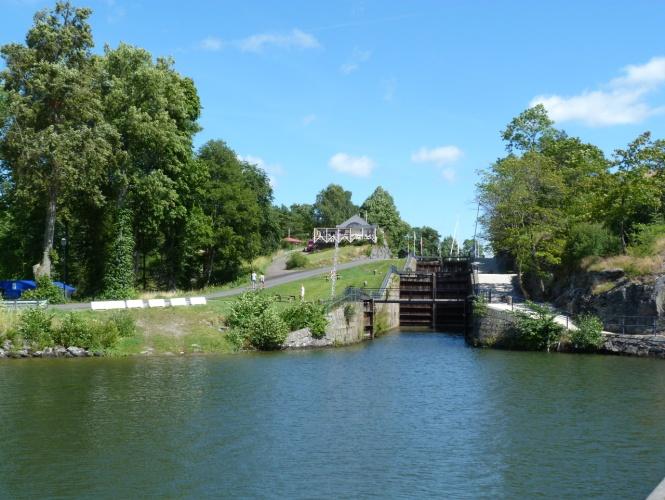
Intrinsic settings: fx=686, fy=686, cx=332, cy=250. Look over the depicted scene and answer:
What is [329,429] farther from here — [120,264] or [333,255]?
[333,255]

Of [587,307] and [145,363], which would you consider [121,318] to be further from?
[587,307]

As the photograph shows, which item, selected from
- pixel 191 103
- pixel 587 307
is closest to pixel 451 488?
pixel 587 307

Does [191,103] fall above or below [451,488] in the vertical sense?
above

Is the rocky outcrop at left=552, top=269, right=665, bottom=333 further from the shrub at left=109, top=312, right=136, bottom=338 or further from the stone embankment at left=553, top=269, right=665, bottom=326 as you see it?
the shrub at left=109, top=312, right=136, bottom=338

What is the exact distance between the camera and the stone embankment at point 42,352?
118 feet

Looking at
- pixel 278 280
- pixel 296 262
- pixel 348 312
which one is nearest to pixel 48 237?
pixel 348 312

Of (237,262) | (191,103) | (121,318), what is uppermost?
(191,103)

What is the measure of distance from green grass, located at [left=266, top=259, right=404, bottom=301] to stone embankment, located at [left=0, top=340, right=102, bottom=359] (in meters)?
17.4

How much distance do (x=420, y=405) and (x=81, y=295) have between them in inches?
1426

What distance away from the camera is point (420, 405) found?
26.1m

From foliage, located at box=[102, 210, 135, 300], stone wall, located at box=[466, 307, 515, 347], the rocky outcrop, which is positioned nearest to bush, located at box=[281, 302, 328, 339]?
stone wall, located at box=[466, 307, 515, 347]

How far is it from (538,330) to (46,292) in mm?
31677

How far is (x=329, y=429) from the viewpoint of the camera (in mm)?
22172

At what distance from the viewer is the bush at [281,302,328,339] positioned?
1676 inches
